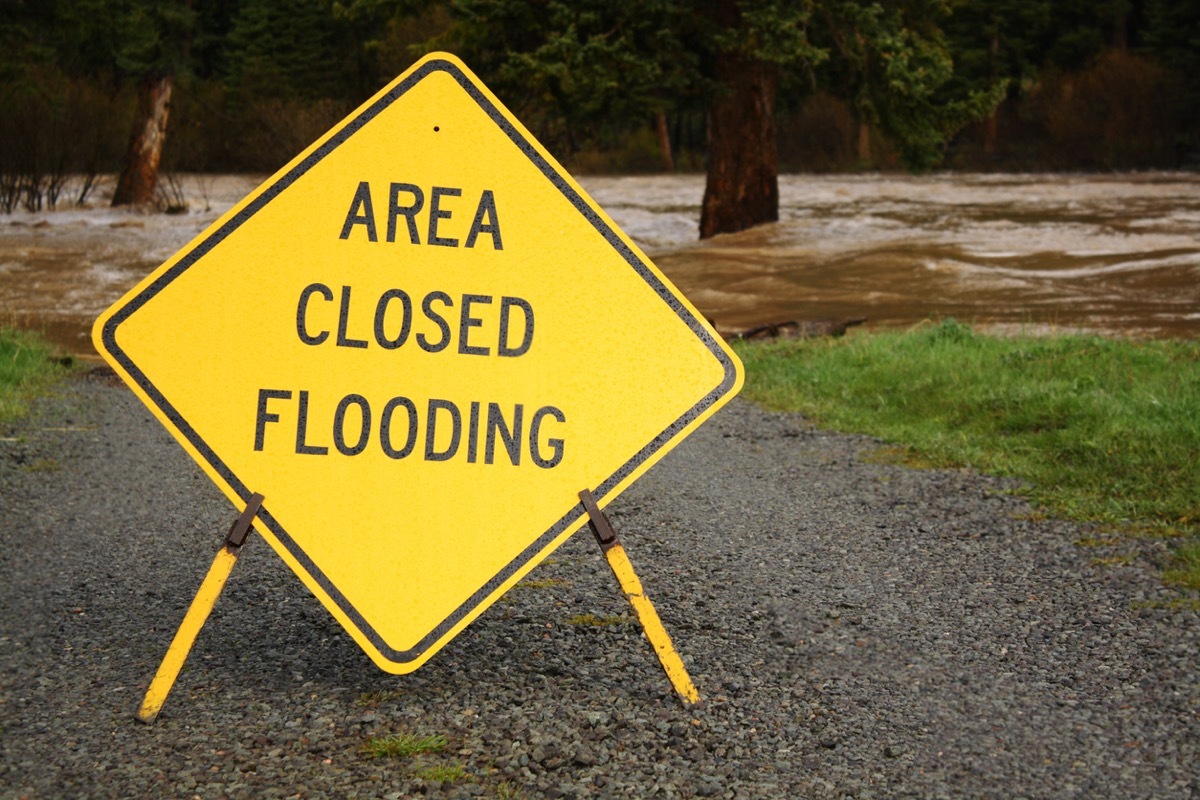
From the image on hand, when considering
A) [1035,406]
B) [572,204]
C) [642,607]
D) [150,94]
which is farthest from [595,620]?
[150,94]

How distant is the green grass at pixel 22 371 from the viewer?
412 inches

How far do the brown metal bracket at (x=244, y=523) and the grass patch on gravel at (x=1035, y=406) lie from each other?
351 centimetres

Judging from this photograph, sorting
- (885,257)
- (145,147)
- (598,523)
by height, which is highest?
(598,523)

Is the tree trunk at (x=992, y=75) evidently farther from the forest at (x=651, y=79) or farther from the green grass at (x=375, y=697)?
the green grass at (x=375, y=697)

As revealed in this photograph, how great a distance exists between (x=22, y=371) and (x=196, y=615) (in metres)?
8.72

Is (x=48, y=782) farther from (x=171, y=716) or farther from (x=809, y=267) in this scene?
(x=809, y=267)

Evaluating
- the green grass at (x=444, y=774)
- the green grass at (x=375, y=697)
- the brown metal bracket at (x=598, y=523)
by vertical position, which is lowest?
the green grass at (x=375, y=697)

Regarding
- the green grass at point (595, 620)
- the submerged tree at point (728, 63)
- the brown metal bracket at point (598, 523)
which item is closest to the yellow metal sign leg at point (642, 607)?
the brown metal bracket at point (598, 523)

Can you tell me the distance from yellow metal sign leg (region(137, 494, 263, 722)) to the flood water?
12030 mm

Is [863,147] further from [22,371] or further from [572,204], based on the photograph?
[572,204]

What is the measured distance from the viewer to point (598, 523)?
13.7 feet

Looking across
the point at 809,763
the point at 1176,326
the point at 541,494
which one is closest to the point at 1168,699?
the point at 809,763

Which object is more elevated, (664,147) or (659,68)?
(659,68)

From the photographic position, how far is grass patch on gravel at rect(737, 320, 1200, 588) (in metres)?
7.20
